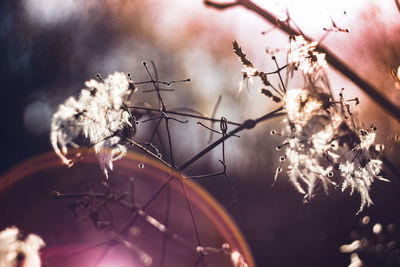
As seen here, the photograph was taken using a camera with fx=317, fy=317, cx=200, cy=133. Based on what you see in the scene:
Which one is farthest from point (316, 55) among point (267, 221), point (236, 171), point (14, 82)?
point (14, 82)

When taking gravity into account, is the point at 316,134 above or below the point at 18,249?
below

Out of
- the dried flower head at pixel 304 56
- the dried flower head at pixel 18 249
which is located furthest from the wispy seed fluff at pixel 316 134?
the dried flower head at pixel 18 249

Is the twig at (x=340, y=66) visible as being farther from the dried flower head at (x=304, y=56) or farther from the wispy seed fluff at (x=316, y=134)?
the wispy seed fluff at (x=316, y=134)

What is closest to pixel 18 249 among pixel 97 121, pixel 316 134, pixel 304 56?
pixel 97 121

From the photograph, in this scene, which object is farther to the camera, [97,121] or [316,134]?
[97,121]

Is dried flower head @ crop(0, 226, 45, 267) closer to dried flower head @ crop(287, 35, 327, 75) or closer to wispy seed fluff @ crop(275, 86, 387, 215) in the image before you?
wispy seed fluff @ crop(275, 86, 387, 215)

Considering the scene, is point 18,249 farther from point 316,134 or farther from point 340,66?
point 340,66
